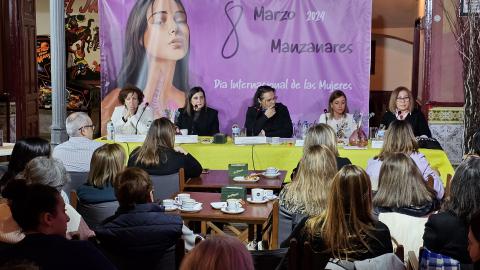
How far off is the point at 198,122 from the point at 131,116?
706 millimetres

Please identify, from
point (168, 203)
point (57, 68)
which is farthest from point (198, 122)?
point (168, 203)

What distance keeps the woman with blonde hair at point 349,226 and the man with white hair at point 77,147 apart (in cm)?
235

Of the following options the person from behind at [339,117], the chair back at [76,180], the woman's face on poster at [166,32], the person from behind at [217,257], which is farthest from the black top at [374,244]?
the woman's face on poster at [166,32]

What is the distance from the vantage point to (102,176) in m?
3.91

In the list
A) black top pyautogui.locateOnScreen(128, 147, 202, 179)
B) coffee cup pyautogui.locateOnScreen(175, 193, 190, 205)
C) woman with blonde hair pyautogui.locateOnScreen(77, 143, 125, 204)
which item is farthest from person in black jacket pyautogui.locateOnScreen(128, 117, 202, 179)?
woman with blonde hair pyautogui.locateOnScreen(77, 143, 125, 204)

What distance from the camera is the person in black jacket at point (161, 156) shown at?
4.58 metres

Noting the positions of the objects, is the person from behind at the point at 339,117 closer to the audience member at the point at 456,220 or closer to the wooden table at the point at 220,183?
the wooden table at the point at 220,183

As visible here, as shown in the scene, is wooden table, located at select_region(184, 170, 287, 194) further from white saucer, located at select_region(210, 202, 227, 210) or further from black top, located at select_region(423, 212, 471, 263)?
black top, located at select_region(423, 212, 471, 263)

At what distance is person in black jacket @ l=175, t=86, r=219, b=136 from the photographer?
6625mm

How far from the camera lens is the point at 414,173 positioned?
3557 mm

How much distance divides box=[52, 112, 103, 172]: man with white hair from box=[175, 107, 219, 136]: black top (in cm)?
170

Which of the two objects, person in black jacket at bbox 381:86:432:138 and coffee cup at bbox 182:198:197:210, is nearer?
coffee cup at bbox 182:198:197:210

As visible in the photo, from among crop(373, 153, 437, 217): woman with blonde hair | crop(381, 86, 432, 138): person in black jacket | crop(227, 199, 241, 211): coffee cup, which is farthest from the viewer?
crop(381, 86, 432, 138): person in black jacket

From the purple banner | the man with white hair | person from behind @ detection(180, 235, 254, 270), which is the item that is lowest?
person from behind @ detection(180, 235, 254, 270)
